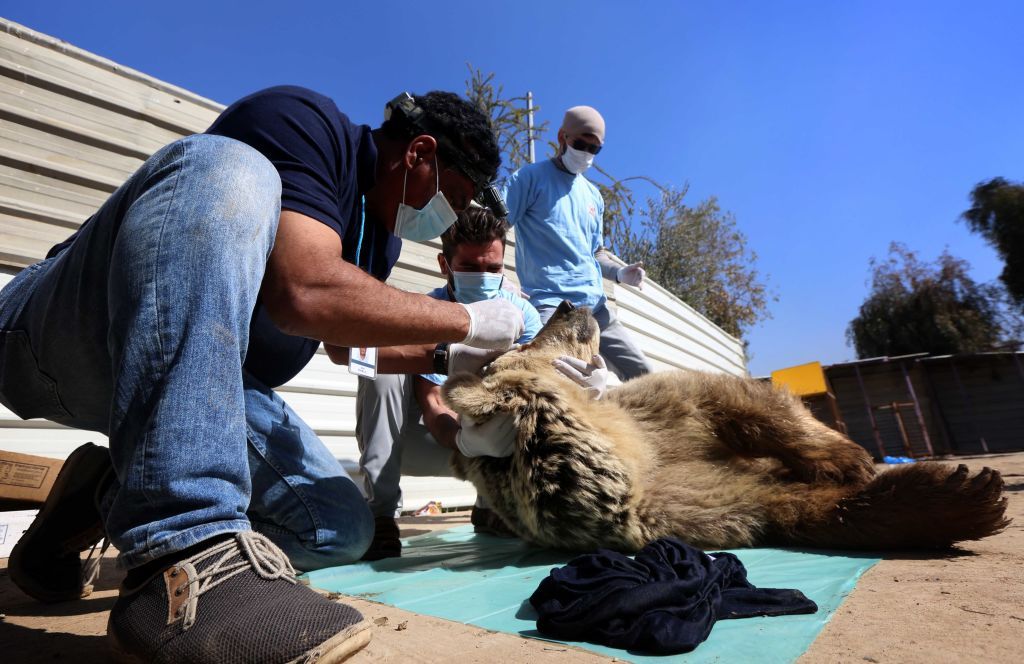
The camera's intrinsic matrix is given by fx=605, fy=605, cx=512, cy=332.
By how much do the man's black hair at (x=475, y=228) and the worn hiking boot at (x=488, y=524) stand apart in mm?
1562

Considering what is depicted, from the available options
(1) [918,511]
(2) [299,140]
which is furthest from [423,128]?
(1) [918,511]

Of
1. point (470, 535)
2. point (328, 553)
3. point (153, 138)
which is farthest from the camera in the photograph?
point (153, 138)

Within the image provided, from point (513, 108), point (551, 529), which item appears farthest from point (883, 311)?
point (551, 529)

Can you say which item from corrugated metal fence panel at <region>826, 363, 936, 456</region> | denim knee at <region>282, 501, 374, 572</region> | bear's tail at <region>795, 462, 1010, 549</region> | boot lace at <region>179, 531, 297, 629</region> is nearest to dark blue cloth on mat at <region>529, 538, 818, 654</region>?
boot lace at <region>179, 531, 297, 629</region>

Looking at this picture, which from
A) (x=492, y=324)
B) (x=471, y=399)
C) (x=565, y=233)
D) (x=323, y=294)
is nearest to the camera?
(x=323, y=294)

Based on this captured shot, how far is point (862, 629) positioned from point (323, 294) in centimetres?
142

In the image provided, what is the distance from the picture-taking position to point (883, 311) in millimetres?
25297

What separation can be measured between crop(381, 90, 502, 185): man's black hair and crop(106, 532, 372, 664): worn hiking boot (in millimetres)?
1643

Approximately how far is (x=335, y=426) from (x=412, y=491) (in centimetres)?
97

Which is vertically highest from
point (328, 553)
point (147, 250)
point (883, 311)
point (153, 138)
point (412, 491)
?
point (883, 311)

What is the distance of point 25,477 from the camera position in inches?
83.2

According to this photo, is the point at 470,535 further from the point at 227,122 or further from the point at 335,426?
the point at 227,122

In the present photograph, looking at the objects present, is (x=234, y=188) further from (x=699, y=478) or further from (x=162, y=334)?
(x=699, y=478)

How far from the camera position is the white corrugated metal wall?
341cm
